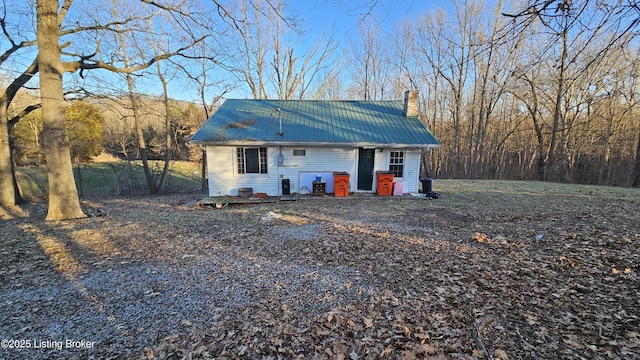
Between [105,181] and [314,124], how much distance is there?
15298 mm

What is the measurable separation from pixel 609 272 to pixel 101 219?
10.8 m

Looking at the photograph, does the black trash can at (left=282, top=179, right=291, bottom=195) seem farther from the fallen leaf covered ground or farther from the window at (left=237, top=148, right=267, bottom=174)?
the fallen leaf covered ground

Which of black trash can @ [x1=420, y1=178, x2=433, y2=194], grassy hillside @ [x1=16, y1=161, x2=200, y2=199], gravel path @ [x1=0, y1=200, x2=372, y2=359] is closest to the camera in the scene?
gravel path @ [x1=0, y1=200, x2=372, y2=359]

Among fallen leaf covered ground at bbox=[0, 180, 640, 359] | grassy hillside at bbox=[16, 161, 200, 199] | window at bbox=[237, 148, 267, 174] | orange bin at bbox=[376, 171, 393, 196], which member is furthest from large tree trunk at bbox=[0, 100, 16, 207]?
orange bin at bbox=[376, 171, 393, 196]

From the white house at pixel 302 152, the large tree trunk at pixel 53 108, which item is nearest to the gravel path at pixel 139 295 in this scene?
the large tree trunk at pixel 53 108

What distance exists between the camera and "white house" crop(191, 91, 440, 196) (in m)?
10.6

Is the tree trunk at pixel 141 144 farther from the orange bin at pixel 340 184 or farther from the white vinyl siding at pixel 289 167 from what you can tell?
the orange bin at pixel 340 184

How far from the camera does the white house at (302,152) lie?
1060cm

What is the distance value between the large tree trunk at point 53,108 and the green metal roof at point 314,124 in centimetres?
381

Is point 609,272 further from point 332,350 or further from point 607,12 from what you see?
point 332,350

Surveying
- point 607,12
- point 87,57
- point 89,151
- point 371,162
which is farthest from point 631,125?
point 89,151

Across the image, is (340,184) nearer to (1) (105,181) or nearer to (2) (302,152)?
(2) (302,152)

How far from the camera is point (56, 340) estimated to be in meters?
2.63

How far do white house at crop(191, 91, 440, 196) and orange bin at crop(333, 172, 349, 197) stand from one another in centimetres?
54
